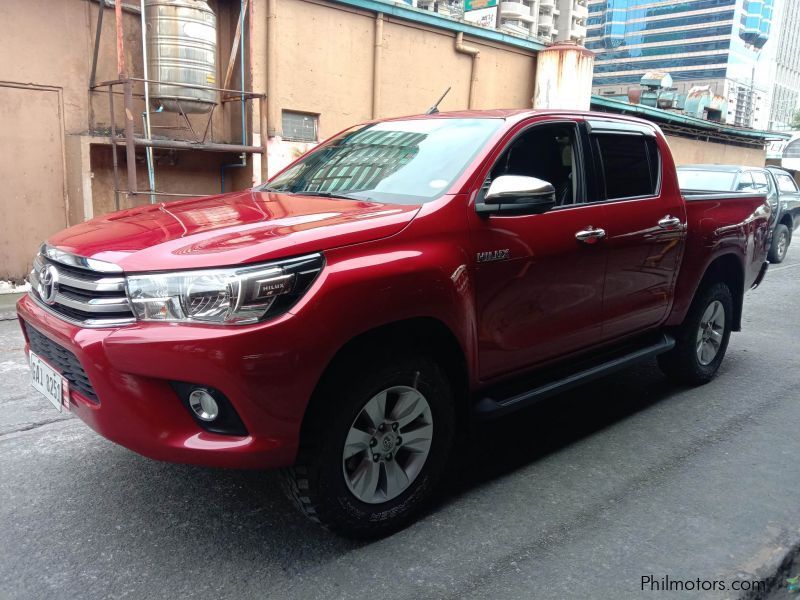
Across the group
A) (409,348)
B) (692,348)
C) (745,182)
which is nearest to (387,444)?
(409,348)

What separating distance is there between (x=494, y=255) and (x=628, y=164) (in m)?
1.56

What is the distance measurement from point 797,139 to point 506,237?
40.0 meters

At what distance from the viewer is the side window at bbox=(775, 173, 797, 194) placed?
14406 millimetres

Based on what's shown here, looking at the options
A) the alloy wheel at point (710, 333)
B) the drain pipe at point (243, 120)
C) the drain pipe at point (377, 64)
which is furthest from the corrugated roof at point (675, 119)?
the alloy wheel at point (710, 333)

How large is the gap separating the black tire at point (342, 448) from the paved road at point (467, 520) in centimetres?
13

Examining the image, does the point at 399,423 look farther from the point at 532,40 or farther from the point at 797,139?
the point at 797,139

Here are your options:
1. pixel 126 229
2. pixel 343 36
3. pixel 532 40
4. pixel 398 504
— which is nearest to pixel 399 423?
pixel 398 504

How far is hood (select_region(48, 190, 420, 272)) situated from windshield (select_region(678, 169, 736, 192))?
1031 centimetres

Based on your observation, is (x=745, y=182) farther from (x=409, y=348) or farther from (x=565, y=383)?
(x=409, y=348)

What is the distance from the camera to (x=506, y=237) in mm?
3117

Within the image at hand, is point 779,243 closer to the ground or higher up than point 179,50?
closer to the ground

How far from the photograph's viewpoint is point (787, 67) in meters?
139

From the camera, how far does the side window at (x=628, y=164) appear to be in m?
3.90

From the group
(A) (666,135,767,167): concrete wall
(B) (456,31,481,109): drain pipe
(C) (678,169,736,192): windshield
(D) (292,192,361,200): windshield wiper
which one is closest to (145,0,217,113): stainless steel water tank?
(B) (456,31,481,109): drain pipe
